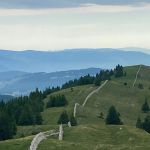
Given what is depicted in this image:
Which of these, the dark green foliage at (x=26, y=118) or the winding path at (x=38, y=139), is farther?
the dark green foliage at (x=26, y=118)

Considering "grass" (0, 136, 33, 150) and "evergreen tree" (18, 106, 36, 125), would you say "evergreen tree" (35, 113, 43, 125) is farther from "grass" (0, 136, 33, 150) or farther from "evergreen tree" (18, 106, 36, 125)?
"grass" (0, 136, 33, 150)

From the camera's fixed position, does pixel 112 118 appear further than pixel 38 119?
No

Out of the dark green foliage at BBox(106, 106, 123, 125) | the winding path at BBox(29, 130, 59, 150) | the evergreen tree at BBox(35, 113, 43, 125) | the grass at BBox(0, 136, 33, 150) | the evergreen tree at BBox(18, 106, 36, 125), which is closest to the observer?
the winding path at BBox(29, 130, 59, 150)

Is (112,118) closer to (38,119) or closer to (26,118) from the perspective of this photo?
(38,119)

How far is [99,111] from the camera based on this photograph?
199 meters

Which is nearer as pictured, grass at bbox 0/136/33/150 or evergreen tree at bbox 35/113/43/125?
grass at bbox 0/136/33/150

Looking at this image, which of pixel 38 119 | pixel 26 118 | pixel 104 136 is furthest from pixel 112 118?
pixel 104 136

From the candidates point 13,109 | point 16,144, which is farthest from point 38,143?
point 13,109

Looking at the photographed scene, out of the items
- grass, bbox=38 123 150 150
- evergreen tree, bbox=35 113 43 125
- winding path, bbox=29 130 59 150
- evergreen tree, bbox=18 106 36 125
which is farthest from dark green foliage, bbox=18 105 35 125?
winding path, bbox=29 130 59 150

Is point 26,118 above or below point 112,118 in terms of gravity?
below

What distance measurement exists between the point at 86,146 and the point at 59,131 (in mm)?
29417

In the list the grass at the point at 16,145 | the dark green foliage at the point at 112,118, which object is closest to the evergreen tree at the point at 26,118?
the dark green foliage at the point at 112,118

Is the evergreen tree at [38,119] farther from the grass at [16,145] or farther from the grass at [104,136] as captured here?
the grass at [16,145]

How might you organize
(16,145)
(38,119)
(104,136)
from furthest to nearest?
1. (38,119)
2. (104,136)
3. (16,145)
